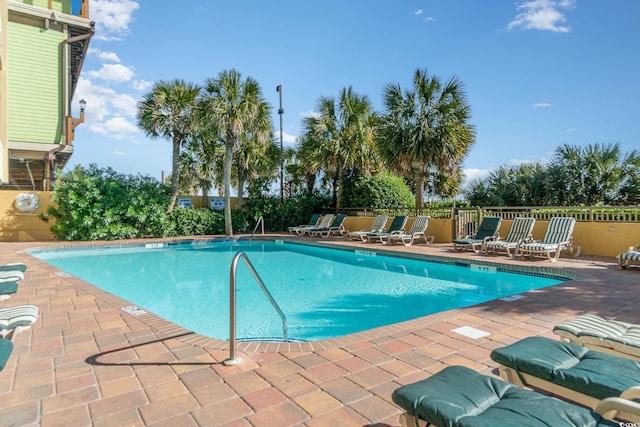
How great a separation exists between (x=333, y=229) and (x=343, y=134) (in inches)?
165

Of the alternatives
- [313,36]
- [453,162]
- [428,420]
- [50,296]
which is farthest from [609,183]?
[50,296]

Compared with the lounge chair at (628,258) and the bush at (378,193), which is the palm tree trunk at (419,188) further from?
the lounge chair at (628,258)

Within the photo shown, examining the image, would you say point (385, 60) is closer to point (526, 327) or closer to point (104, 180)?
point (104, 180)

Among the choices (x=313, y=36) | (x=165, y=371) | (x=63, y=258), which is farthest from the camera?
(x=313, y=36)

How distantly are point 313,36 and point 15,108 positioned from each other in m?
11.1

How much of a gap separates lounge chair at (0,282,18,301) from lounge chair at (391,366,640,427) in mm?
3752

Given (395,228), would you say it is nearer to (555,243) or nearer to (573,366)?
(555,243)

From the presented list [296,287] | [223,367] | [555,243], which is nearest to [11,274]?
[223,367]

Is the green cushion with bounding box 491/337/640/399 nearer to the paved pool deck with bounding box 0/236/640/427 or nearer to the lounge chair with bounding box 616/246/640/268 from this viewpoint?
the paved pool deck with bounding box 0/236/640/427

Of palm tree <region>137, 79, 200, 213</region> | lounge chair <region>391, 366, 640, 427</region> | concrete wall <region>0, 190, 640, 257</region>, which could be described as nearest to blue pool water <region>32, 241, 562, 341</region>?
lounge chair <region>391, 366, 640, 427</region>

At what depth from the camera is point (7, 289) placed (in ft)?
11.8

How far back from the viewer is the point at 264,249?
13.8m

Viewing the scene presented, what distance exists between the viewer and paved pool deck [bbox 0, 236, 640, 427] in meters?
2.23

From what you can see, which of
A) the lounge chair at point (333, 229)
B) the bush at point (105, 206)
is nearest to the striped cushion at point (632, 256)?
the lounge chair at point (333, 229)
